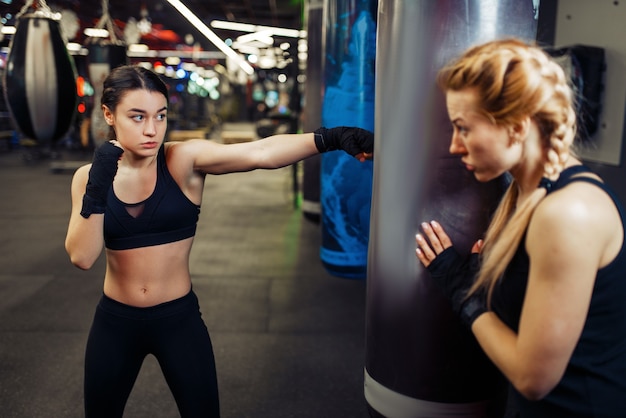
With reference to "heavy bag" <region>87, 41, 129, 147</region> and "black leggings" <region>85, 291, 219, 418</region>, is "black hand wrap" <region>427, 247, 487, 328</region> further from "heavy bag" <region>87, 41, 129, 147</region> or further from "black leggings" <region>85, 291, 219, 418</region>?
"heavy bag" <region>87, 41, 129, 147</region>

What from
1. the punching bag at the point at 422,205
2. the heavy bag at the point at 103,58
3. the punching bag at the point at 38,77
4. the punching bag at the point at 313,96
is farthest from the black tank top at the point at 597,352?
the punching bag at the point at 313,96

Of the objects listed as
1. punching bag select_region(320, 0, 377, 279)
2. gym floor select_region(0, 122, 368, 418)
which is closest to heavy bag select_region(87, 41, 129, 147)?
gym floor select_region(0, 122, 368, 418)

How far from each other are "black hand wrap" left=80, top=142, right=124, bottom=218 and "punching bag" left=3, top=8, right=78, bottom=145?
69.9 inches

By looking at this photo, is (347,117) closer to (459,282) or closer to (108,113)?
(108,113)

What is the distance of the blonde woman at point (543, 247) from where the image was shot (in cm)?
99

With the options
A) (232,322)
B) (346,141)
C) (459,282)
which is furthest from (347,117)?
(459,282)

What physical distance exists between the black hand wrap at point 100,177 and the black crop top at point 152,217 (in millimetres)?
102

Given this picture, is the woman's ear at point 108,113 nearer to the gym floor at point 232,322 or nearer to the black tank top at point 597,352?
the black tank top at point 597,352

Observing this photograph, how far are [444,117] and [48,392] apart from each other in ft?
7.84

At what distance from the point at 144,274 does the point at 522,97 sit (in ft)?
4.10

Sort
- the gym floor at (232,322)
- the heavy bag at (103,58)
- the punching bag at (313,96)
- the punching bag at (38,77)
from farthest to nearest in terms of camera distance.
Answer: the punching bag at (313,96) → the heavy bag at (103,58) → the punching bag at (38,77) → the gym floor at (232,322)

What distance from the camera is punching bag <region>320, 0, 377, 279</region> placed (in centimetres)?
328

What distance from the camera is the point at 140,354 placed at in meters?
1.80

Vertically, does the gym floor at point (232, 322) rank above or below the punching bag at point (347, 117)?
below
